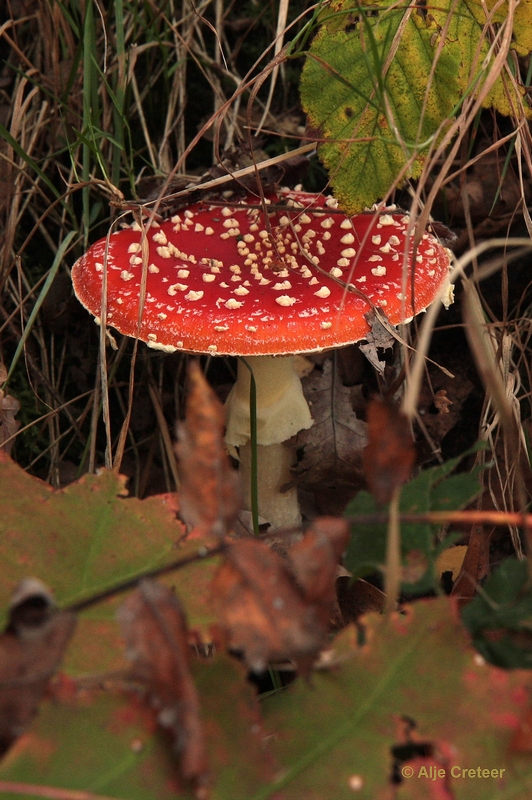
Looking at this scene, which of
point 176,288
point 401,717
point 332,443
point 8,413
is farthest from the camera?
point 332,443

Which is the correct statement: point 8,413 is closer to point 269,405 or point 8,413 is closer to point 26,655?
point 269,405

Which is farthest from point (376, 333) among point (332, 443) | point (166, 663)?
point (166, 663)

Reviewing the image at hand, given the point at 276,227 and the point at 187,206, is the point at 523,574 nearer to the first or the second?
the point at 276,227

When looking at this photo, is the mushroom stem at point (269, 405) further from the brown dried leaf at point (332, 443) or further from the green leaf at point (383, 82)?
the green leaf at point (383, 82)

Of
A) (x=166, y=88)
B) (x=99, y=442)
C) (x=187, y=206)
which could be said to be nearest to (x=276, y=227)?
(x=187, y=206)

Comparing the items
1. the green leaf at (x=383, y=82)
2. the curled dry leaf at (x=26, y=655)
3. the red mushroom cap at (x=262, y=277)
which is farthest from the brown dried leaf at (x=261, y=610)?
the green leaf at (x=383, y=82)
